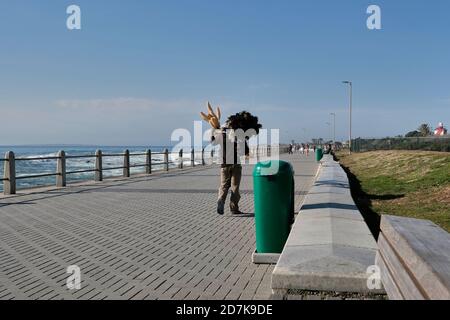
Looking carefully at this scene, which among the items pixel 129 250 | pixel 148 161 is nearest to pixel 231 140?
pixel 129 250

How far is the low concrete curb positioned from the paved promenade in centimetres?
43

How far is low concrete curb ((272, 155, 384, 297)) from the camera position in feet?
13.3

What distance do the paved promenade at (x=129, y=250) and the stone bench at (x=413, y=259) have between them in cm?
145

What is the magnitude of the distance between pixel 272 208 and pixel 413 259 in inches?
126

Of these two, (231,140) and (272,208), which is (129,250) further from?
(231,140)

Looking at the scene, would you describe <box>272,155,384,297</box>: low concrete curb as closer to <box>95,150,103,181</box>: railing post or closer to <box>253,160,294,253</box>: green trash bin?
<box>253,160,294,253</box>: green trash bin

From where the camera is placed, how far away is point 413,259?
2.76 metres

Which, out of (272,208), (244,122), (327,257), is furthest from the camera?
(244,122)

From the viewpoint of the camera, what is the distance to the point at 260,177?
234 inches

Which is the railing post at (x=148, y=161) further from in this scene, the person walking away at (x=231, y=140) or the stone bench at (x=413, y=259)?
the stone bench at (x=413, y=259)

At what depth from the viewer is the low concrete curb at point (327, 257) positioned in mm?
4047

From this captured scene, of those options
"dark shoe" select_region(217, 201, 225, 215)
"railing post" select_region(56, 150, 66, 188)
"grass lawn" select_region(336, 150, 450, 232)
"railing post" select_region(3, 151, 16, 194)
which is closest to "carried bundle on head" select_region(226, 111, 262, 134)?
"dark shoe" select_region(217, 201, 225, 215)

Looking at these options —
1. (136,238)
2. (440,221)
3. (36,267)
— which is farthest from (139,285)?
(440,221)
